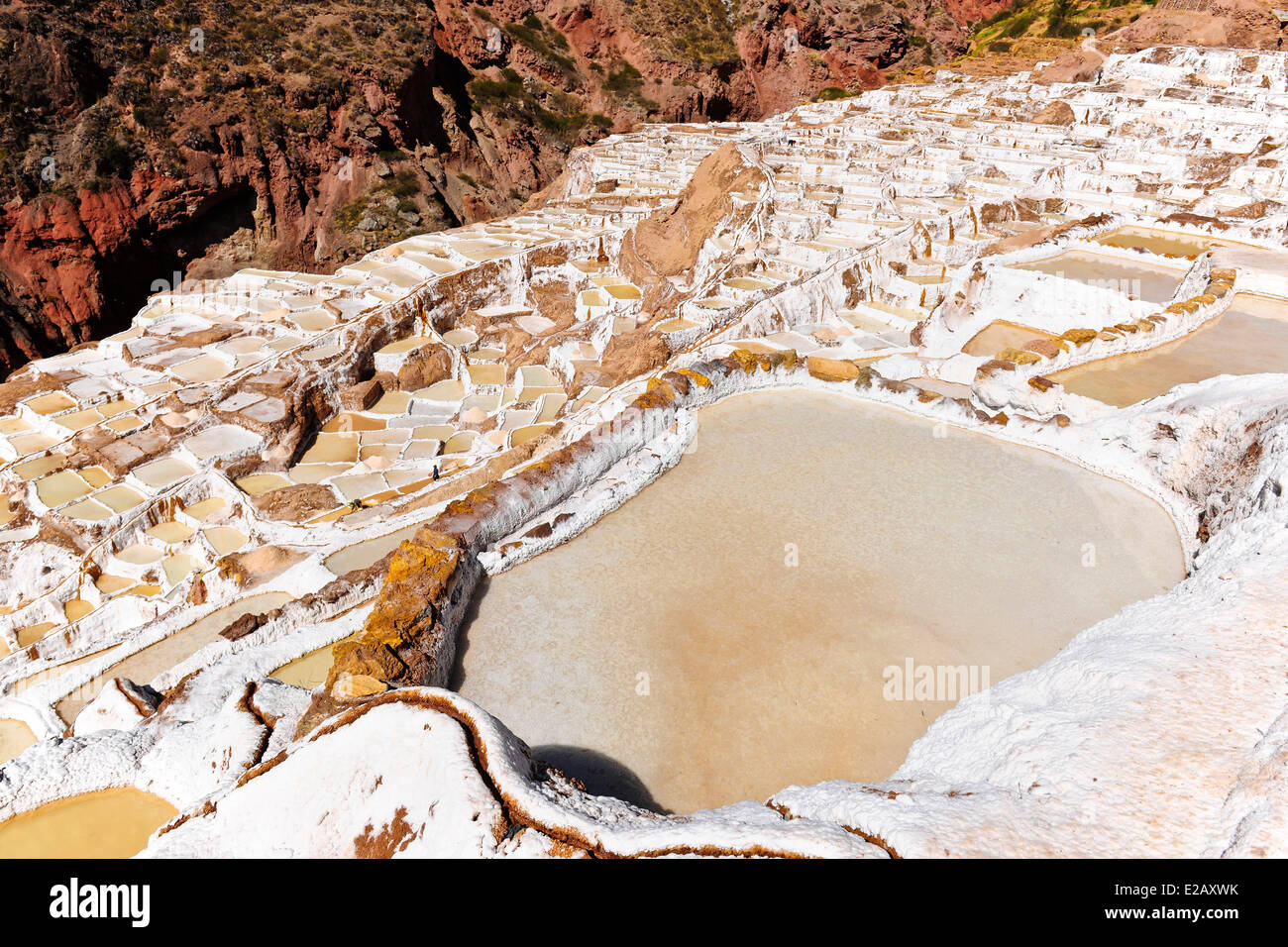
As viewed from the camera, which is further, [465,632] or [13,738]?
[13,738]

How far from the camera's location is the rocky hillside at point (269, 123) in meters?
36.8

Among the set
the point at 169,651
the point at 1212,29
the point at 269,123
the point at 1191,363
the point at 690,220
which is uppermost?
the point at 1212,29

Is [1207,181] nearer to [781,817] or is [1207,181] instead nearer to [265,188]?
[781,817]

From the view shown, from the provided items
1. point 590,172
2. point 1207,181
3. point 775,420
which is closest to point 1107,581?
point 775,420

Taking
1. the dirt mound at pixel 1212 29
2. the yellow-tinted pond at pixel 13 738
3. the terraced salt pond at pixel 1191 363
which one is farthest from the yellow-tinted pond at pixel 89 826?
the dirt mound at pixel 1212 29

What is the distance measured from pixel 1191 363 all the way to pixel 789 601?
8099mm

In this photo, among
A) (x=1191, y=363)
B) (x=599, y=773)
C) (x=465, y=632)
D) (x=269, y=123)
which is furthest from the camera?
(x=269, y=123)

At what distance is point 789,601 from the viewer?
7375 mm

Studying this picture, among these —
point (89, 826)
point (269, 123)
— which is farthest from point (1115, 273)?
point (269, 123)

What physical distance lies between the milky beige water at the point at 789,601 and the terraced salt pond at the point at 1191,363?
245cm

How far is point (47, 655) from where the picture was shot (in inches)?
589

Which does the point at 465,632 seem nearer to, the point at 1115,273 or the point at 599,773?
the point at 599,773

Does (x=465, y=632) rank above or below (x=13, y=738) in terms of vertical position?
above

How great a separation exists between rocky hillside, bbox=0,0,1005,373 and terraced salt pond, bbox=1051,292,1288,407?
3805cm
